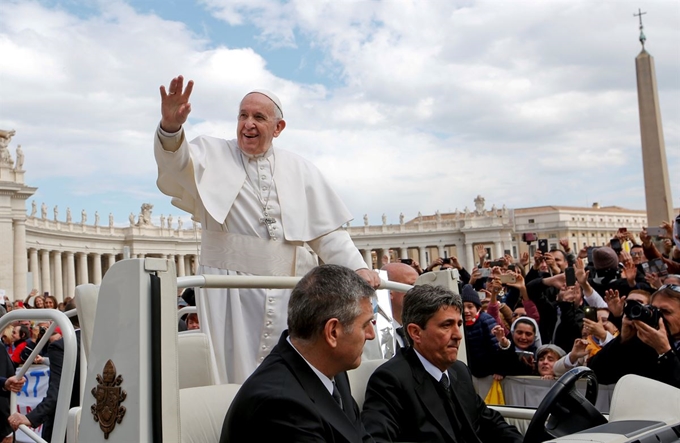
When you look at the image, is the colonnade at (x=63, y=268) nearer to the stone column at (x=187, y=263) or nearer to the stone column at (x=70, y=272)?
the stone column at (x=70, y=272)

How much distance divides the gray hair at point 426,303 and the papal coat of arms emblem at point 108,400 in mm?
1691

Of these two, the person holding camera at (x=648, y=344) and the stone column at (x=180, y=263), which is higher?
the stone column at (x=180, y=263)

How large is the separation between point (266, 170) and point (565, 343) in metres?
4.08

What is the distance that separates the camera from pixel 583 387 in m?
5.63

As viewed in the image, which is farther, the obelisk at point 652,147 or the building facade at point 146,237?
the building facade at point 146,237

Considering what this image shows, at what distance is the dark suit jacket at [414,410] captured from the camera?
3598 mm

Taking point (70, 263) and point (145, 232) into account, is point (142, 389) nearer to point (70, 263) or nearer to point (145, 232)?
point (70, 263)

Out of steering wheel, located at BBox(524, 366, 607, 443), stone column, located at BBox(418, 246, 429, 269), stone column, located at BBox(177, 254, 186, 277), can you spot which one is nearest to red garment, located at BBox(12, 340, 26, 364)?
steering wheel, located at BBox(524, 366, 607, 443)

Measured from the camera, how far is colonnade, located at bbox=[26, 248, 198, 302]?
65.5m

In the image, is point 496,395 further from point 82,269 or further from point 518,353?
point 82,269

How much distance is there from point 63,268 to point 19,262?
1923 centimetres

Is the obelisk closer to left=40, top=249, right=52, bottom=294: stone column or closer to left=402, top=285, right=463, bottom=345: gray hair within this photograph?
left=402, top=285, right=463, bottom=345: gray hair

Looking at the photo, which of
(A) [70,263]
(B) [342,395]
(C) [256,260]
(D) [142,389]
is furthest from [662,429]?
(A) [70,263]

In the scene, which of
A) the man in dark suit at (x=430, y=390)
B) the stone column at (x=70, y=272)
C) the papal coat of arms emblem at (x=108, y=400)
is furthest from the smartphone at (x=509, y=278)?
the stone column at (x=70, y=272)
